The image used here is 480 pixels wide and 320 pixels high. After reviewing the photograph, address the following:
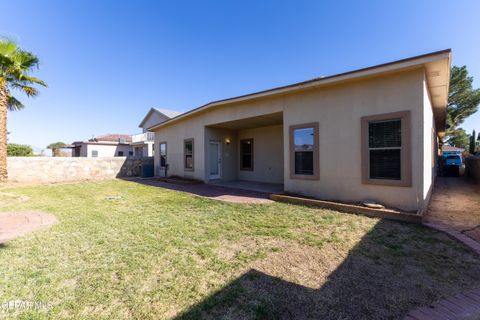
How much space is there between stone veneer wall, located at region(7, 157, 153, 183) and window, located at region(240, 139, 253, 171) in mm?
8499

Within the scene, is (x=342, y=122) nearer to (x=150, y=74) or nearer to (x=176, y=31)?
(x=176, y=31)

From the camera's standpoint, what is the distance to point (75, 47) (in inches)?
478

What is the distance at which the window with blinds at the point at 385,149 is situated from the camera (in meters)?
5.39

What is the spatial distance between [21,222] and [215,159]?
7.69 metres

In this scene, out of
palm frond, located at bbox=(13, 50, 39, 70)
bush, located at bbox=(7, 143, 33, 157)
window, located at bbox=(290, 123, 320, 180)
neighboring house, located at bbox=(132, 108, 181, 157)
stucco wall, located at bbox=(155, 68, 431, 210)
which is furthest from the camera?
neighboring house, located at bbox=(132, 108, 181, 157)

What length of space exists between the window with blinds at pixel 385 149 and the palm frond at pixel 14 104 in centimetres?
1618

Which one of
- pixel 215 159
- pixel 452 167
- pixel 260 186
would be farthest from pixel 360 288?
pixel 452 167

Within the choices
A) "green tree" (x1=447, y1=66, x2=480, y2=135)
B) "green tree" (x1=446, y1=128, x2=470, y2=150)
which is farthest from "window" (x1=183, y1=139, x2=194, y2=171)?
"green tree" (x1=446, y1=128, x2=470, y2=150)

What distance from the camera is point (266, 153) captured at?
11.1m

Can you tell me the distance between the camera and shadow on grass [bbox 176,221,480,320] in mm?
2055

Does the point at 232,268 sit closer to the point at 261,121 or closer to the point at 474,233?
the point at 474,233

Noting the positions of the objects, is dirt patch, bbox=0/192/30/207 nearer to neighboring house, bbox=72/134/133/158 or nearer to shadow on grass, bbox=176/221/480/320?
shadow on grass, bbox=176/221/480/320

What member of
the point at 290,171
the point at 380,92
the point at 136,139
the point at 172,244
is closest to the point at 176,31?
the point at 290,171

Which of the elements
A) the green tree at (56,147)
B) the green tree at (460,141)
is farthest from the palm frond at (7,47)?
the green tree at (460,141)
